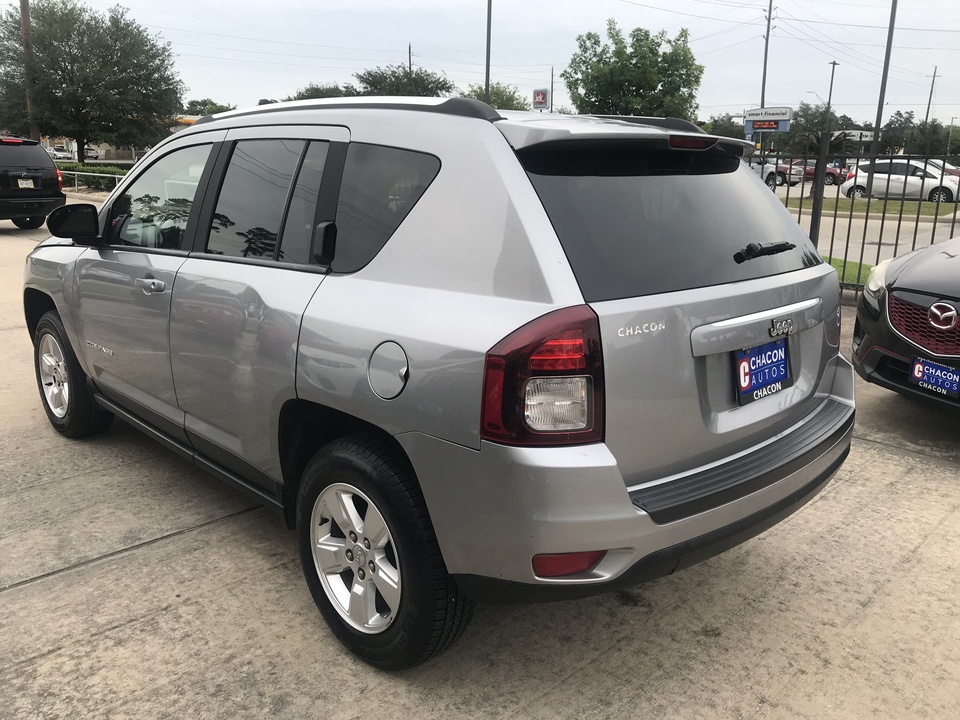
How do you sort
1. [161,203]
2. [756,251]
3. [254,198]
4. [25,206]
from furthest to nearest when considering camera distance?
[25,206]
[161,203]
[254,198]
[756,251]

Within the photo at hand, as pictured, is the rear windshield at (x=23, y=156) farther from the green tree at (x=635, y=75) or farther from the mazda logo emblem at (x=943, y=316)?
the green tree at (x=635, y=75)

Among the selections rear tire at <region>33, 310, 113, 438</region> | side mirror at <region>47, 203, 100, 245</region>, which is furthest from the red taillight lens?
rear tire at <region>33, 310, 113, 438</region>

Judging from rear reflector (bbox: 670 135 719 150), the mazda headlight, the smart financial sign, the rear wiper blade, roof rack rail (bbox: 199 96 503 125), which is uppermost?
the smart financial sign

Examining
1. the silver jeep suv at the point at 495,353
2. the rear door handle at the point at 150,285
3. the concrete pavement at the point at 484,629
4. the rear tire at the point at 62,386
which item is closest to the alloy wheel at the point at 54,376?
the rear tire at the point at 62,386

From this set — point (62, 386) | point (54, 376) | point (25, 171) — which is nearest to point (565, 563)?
point (62, 386)

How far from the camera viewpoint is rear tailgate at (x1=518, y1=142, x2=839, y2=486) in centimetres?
211

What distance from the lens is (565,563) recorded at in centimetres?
209

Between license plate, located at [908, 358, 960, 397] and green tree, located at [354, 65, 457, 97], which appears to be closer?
license plate, located at [908, 358, 960, 397]

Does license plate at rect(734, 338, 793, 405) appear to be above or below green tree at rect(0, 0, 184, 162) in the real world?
below

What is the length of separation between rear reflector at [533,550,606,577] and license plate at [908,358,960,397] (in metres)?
2.93

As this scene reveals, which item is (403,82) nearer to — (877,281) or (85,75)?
(85,75)

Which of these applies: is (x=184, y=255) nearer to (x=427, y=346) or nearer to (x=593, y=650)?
(x=427, y=346)

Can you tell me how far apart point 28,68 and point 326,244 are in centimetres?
3550

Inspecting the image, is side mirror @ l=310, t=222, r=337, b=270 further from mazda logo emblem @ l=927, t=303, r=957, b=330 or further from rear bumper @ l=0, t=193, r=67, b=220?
rear bumper @ l=0, t=193, r=67, b=220
